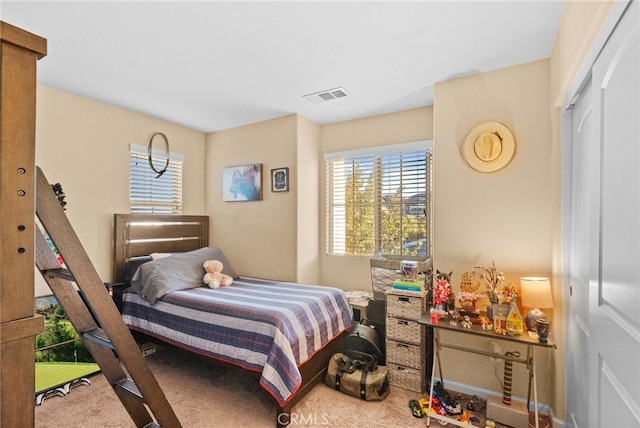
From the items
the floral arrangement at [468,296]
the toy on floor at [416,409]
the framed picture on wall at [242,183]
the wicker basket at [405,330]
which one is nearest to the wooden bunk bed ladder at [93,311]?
the toy on floor at [416,409]

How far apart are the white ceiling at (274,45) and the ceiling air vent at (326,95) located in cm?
7

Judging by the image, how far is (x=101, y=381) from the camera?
2656 mm

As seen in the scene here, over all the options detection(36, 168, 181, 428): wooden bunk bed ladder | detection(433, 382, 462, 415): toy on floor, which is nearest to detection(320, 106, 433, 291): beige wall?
detection(433, 382, 462, 415): toy on floor

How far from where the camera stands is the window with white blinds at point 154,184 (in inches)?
138

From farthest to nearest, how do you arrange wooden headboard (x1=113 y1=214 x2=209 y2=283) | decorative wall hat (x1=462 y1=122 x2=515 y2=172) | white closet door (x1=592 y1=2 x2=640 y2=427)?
wooden headboard (x1=113 y1=214 x2=209 y2=283), decorative wall hat (x1=462 y1=122 x2=515 y2=172), white closet door (x1=592 y1=2 x2=640 y2=427)

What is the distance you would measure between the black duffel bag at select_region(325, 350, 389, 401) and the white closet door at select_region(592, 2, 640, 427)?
1.34 metres

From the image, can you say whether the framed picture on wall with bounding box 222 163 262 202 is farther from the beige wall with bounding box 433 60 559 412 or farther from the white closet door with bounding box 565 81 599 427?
the white closet door with bounding box 565 81 599 427

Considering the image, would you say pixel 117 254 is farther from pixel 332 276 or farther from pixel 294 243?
pixel 332 276

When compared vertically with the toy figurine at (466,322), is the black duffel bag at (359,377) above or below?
below

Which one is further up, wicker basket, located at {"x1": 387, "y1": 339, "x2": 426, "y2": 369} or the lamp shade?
the lamp shade

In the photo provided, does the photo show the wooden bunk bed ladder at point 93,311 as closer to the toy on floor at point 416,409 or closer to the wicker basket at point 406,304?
the toy on floor at point 416,409

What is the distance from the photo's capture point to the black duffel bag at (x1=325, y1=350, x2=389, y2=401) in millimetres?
2369

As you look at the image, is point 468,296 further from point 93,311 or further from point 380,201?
point 93,311

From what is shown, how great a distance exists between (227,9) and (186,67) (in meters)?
0.86
